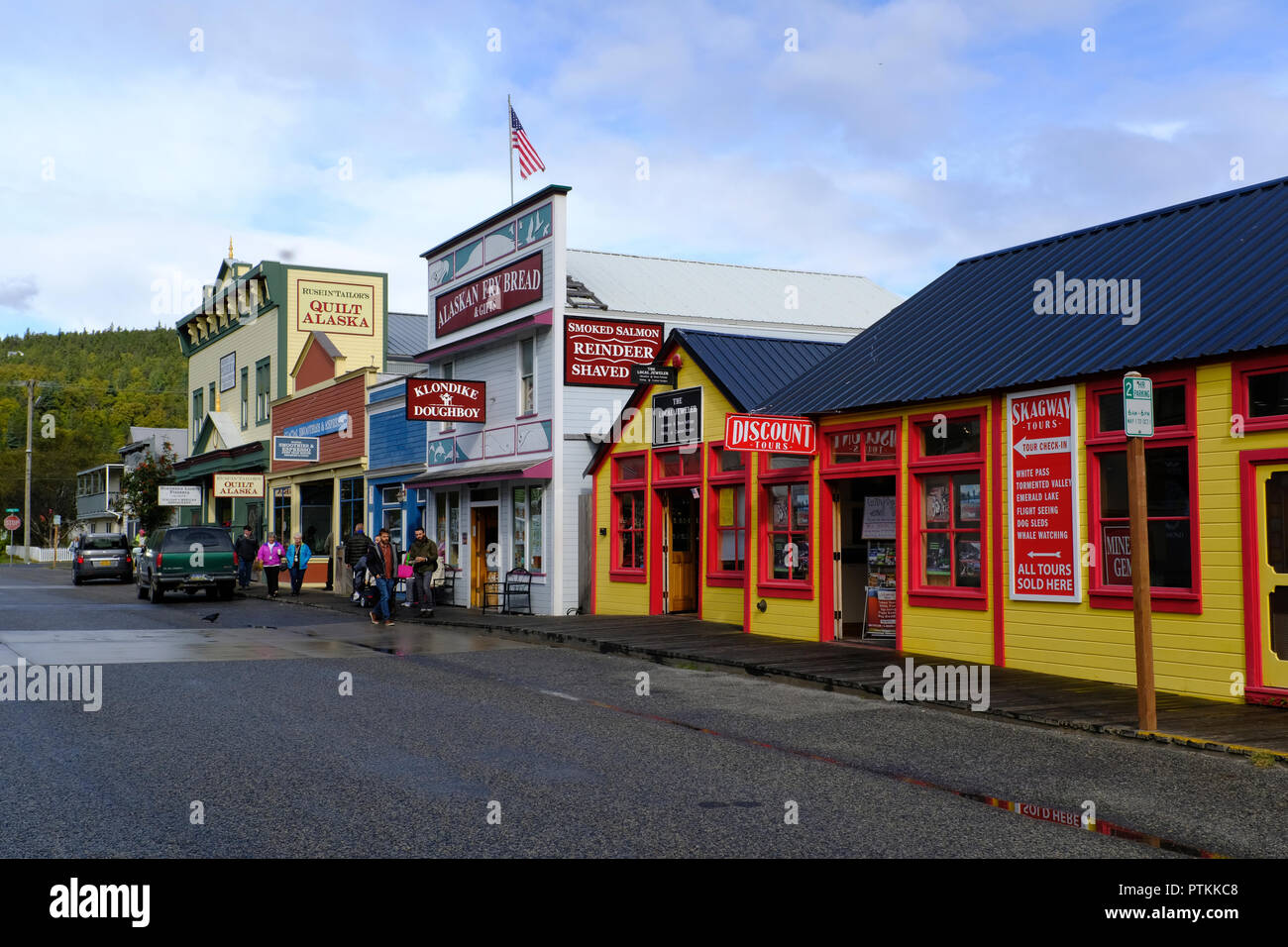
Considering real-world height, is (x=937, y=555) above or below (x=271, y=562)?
above

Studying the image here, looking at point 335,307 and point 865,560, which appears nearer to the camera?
point 865,560

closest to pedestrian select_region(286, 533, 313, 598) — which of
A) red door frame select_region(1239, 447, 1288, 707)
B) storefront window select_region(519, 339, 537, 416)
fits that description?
storefront window select_region(519, 339, 537, 416)

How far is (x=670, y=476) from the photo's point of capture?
70.3 feet

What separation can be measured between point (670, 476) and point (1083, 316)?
8.82m

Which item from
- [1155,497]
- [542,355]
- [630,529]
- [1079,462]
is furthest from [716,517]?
[1155,497]

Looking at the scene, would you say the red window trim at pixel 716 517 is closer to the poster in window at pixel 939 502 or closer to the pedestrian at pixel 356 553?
the poster in window at pixel 939 502

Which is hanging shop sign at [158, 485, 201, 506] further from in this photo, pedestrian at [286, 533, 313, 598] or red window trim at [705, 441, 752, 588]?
red window trim at [705, 441, 752, 588]

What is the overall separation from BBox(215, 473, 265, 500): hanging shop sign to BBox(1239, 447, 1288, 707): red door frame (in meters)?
33.9

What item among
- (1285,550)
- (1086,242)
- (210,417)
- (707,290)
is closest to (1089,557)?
(1285,550)

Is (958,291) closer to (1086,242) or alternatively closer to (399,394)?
(1086,242)

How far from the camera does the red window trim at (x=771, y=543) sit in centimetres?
1736

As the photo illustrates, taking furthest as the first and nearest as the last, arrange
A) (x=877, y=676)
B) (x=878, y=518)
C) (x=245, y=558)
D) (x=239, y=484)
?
(x=239, y=484), (x=245, y=558), (x=878, y=518), (x=877, y=676)

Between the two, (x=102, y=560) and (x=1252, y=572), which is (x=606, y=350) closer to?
(x=1252, y=572)
